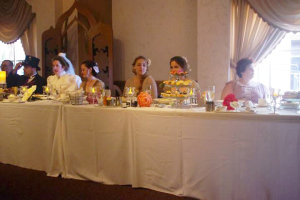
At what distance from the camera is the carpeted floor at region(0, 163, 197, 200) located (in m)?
2.64

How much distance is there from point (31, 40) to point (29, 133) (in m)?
4.34

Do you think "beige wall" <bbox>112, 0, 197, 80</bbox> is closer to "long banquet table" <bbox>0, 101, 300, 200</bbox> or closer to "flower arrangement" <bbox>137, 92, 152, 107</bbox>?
"flower arrangement" <bbox>137, 92, 152, 107</bbox>

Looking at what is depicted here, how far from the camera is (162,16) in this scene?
546 centimetres

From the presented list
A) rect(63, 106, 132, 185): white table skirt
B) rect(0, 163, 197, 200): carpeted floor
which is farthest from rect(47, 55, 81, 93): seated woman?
rect(0, 163, 197, 200): carpeted floor

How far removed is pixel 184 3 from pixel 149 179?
3.57 m

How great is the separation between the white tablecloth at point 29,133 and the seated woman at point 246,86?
206 centimetres

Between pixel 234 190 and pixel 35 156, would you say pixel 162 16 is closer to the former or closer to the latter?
pixel 35 156

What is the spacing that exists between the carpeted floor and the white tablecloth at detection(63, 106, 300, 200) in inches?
2.9

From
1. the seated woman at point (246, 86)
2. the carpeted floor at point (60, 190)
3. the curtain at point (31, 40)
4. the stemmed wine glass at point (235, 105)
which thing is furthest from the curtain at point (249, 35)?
the curtain at point (31, 40)

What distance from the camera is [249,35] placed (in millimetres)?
4691

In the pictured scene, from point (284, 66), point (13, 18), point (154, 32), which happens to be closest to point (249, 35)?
point (284, 66)

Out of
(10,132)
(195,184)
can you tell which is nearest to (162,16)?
(10,132)

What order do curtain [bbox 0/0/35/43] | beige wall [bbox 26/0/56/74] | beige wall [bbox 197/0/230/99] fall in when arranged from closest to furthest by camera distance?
beige wall [bbox 197/0/230/99]
beige wall [bbox 26/0/56/74]
curtain [bbox 0/0/35/43]

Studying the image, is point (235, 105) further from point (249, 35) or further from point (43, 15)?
point (43, 15)
